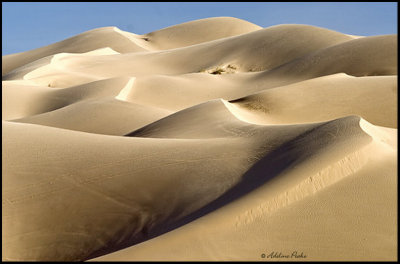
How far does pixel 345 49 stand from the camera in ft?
60.0

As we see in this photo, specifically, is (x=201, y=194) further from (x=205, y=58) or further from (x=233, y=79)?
(x=205, y=58)

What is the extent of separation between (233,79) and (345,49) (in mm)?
4490

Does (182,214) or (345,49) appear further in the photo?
(345,49)

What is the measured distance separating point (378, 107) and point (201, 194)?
691 cm

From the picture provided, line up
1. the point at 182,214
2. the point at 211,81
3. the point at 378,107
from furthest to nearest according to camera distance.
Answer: the point at 211,81 → the point at 378,107 → the point at 182,214

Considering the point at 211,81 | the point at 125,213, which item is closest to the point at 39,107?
the point at 211,81

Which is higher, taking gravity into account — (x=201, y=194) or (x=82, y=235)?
(x=201, y=194)

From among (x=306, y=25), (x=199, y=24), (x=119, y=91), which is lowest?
(x=119, y=91)

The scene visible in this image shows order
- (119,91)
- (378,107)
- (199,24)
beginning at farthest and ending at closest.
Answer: (199,24) < (119,91) < (378,107)

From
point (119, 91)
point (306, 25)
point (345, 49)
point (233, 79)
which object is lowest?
point (119, 91)

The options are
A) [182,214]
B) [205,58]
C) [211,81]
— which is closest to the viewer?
[182,214]

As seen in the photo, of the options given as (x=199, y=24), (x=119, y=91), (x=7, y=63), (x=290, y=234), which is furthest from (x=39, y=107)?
(x=199, y=24)

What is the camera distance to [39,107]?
14.7 m

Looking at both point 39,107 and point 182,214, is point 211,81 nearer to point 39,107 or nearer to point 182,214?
point 39,107
